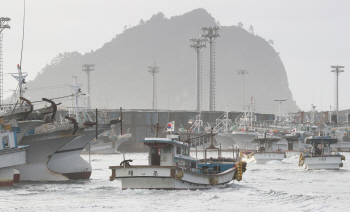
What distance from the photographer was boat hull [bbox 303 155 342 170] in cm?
6247

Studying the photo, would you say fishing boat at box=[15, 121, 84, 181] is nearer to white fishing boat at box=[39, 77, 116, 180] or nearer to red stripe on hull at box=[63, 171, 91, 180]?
white fishing boat at box=[39, 77, 116, 180]

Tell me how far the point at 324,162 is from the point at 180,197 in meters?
29.3

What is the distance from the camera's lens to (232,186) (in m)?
→ 45.8

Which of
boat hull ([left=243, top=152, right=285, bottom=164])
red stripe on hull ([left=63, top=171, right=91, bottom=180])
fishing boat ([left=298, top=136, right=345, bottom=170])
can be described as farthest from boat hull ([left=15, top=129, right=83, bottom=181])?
boat hull ([left=243, top=152, right=285, bottom=164])

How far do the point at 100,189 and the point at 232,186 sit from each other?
32.4 ft

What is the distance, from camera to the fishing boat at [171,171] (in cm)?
3925

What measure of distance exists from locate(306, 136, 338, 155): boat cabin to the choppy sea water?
13.7 metres

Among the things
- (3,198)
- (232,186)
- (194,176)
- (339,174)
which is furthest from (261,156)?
(3,198)

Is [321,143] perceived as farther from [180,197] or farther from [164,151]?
[180,197]

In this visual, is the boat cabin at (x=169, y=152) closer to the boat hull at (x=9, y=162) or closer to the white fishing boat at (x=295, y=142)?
the boat hull at (x=9, y=162)

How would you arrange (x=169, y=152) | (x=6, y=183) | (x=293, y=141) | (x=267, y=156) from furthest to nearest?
(x=293, y=141) → (x=267, y=156) → (x=6, y=183) → (x=169, y=152)

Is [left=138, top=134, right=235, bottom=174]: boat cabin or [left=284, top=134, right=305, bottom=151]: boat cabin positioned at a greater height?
[left=138, top=134, right=235, bottom=174]: boat cabin

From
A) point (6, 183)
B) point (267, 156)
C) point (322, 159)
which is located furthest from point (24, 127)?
point (267, 156)

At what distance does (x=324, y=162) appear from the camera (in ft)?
205
